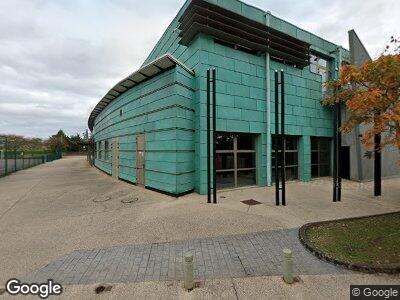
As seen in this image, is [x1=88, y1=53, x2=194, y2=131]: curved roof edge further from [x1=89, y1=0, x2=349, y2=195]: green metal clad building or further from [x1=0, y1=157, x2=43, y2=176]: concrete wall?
[x1=0, y1=157, x2=43, y2=176]: concrete wall

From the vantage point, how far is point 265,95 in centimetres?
1194

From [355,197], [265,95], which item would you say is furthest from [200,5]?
[355,197]

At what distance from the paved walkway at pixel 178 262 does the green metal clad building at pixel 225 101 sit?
4483mm

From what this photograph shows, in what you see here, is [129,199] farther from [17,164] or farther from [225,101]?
[17,164]

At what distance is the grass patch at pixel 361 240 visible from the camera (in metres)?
4.34

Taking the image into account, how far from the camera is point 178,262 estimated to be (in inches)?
171

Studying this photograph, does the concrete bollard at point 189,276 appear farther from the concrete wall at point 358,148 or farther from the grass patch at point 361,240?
the concrete wall at point 358,148

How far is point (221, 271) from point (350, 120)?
19.5ft

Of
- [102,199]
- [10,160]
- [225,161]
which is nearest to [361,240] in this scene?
[225,161]

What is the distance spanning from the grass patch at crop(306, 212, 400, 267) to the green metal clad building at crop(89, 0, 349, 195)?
5.00 m

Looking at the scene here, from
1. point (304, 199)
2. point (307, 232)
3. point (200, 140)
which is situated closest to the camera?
point (307, 232)

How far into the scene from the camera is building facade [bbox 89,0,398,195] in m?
9.79

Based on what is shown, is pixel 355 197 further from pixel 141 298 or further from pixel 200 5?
pixel 200 5

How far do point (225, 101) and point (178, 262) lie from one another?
764cm
